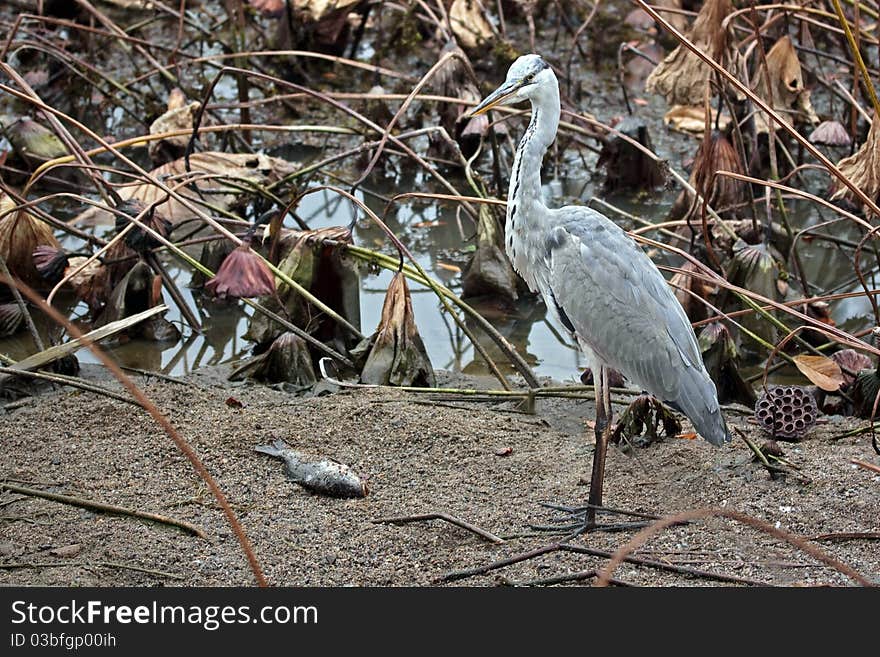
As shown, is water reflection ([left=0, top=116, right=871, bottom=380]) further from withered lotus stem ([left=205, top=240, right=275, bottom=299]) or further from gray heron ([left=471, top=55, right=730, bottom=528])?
gray heron ([left=471, top=55, right=730, bottom=528])

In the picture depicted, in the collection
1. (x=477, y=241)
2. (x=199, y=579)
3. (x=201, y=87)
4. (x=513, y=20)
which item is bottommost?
(x=199, y=579)

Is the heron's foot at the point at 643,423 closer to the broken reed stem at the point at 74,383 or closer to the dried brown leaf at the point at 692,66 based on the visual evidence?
the dried brown leaf at the point at 692,66

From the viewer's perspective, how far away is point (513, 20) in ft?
32.6

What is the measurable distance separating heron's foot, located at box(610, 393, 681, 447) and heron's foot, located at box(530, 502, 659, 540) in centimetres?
61

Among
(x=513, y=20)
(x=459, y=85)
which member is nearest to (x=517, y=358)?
(x=459, y=85)

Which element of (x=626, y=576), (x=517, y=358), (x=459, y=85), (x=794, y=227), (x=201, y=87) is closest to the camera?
(x=626, y=576)

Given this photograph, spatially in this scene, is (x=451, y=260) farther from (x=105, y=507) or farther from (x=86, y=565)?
(x=86, y=565)

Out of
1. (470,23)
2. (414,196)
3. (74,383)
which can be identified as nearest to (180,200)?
(74,383)

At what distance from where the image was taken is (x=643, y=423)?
4719 mm

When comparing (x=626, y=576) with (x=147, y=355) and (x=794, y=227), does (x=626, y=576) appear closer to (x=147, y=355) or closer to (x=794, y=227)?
(x=147, y=355)

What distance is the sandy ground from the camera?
11.8 ft

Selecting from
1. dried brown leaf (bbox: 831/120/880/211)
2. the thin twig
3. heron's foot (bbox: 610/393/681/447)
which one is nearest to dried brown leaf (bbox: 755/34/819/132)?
dried brown leaf (bbox: 831/120/880/211)

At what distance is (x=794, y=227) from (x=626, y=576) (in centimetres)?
458

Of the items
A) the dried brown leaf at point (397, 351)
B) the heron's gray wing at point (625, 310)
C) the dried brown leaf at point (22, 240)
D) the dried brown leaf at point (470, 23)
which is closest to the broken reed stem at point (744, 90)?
the heron's gray wing at point (625, 310)
